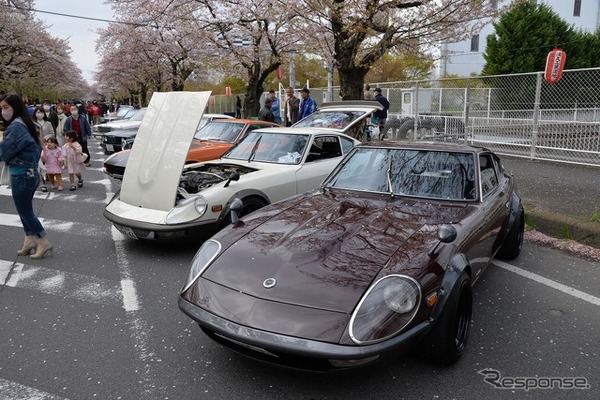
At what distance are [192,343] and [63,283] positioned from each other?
199 centimetres

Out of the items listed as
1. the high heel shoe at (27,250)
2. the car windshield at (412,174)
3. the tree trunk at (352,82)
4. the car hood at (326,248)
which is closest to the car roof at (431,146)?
the car windshield at (412,174)

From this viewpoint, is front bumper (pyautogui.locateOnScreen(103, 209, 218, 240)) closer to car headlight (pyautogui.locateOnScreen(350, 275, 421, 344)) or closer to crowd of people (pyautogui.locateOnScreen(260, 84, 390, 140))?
car headlight (pyautogui.locateOnScreen(350, 275, 421, 344))

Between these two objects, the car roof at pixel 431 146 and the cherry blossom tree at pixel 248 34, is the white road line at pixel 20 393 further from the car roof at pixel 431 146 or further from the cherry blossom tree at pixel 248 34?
the cherry blossom tree at pixel 248 34

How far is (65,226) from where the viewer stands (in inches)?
263

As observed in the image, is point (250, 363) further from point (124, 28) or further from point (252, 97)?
point (124, 28)

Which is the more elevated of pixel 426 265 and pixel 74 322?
pixel 426 265

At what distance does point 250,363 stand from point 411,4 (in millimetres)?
9990

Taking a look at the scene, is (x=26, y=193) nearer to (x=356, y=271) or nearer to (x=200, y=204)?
(x=200, y=204)

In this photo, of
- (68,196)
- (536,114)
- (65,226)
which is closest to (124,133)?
(68,196)

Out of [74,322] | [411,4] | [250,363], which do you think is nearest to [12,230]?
[74,322]

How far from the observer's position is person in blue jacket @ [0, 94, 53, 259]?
4.83m

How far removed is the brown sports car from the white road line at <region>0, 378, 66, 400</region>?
933 millimetres

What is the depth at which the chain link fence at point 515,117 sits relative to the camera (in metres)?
10.2

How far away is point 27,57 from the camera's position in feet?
99.7
